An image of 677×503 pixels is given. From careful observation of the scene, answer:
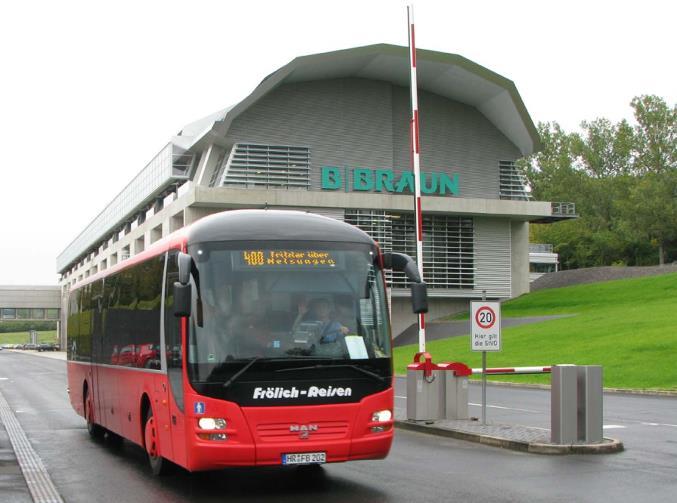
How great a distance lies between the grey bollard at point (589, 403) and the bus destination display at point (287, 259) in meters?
4.73

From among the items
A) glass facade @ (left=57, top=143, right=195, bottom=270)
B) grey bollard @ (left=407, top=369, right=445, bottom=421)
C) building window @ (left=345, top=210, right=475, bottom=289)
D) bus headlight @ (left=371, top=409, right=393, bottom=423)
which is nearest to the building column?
building window @ (left=345, top=210, right=475, bottom=289)

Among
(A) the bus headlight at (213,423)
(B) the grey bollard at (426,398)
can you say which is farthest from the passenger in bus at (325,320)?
(B) the grey bollard at (426,398)

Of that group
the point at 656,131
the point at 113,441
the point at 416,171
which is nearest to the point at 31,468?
the point at 113,441

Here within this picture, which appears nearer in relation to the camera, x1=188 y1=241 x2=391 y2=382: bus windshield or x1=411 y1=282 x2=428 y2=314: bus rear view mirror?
x1=188 y1=241 x2=391 y2=382: bus windshield

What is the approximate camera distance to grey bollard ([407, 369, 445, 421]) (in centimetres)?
1636

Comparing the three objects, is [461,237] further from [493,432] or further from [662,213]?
[493,432]

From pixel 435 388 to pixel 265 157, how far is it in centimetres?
4098

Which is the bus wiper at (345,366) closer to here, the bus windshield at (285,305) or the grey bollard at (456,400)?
the bus windshield at (285,305)

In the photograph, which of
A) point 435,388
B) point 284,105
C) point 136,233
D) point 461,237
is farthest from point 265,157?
point 435,388

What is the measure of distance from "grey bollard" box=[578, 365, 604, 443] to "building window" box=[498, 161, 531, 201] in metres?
50.2

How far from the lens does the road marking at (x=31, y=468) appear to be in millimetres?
9914

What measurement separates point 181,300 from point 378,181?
162ft

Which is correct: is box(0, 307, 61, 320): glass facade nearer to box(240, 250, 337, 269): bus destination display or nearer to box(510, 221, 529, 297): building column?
box(510, 221, 529, 297): building column

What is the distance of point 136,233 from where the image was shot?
7250cm
